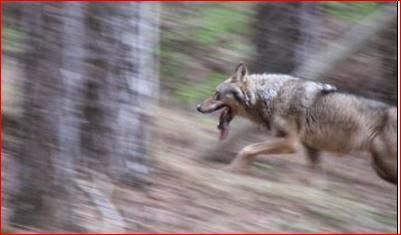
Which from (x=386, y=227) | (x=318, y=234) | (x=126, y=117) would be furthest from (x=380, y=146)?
(x=126, y=117)

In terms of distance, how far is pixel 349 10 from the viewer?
1614 centimetres

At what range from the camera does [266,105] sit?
9500 millimetres

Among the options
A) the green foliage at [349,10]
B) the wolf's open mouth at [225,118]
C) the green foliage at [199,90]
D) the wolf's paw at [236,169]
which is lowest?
the green foliage at [199,90]

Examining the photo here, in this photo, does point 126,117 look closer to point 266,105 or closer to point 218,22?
point 266,105

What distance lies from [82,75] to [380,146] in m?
3.92

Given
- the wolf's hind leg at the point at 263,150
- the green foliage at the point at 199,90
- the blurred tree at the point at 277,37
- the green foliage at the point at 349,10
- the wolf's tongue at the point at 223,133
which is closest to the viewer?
the wolf's hind leg at the point at 263,150

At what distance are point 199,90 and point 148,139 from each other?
17.1ft

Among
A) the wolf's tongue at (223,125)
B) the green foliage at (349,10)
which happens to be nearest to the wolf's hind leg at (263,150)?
the wolf's tongue at (223,125)

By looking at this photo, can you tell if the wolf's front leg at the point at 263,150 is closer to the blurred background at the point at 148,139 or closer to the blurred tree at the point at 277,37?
the blurred background at the point at 148,139

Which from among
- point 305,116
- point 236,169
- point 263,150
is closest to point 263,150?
point 263,150

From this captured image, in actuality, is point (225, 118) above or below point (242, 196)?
above

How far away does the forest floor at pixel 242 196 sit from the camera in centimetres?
763

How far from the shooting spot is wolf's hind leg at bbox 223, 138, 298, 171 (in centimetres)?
927

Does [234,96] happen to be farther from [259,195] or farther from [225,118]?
[259,195]
